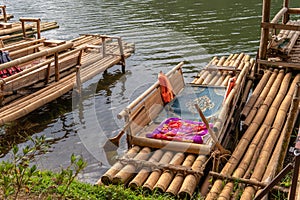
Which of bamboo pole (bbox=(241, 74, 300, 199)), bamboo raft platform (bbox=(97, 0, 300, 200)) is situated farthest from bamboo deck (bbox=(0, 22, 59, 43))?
bamboo pole (bbox=(241, 74, 300, 199))

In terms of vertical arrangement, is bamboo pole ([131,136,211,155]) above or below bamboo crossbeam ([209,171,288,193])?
above

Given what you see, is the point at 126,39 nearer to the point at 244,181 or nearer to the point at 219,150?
the point at 219,150

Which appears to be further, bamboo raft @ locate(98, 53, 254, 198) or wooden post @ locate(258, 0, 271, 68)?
wooden post @ locate(258, 0, 271, 68)

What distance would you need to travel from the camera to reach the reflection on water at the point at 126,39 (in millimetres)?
13453

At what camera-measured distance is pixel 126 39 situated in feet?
79.7

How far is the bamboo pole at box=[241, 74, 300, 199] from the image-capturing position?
8888 mm

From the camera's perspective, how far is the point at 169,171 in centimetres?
974

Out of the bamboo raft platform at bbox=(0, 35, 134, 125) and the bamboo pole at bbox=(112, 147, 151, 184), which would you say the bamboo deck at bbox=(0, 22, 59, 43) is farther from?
the bamboo pole at bbox=(112, 147, 151, 184)

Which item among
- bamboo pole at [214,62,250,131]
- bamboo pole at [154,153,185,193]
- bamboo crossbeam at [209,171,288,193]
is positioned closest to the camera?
bamboo crossbeam at [209,171,288,193]

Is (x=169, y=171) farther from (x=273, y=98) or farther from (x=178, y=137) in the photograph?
(x=273, y=98)

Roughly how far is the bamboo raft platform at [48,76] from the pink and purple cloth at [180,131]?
15.2 feet

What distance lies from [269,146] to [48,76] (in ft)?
28.0

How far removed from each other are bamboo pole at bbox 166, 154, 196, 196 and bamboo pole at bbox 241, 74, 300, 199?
1.40 metres

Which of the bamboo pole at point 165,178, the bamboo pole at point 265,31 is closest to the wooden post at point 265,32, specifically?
the bamboo pole at point 265,31
